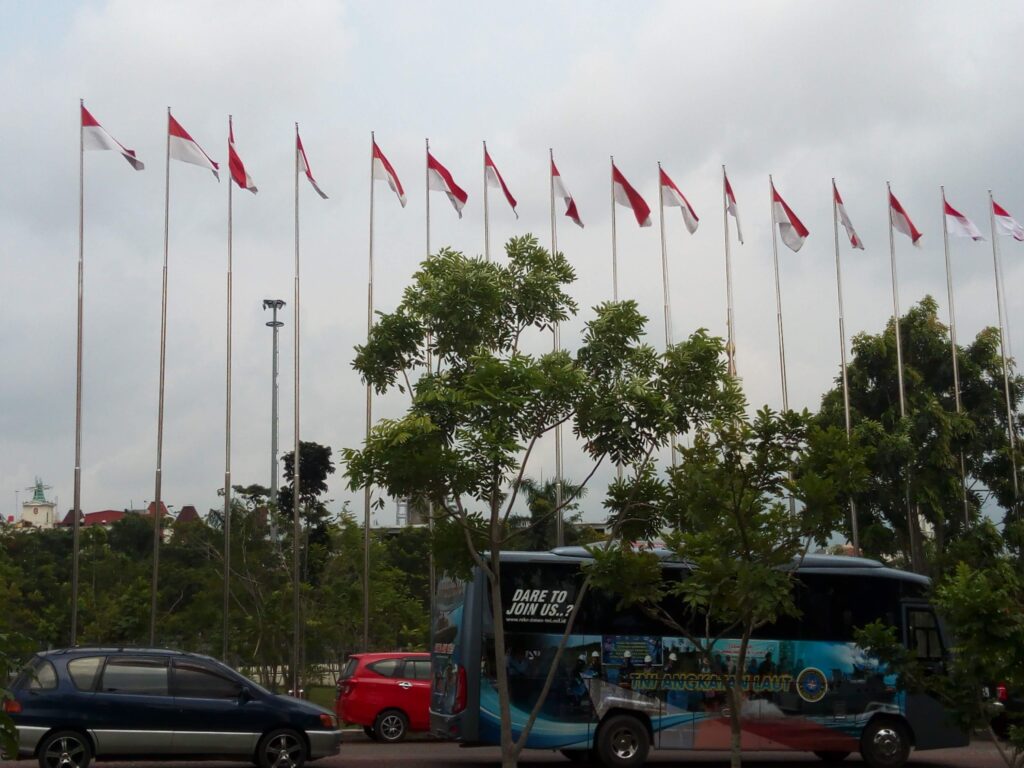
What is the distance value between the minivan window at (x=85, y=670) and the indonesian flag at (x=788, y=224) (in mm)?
20921

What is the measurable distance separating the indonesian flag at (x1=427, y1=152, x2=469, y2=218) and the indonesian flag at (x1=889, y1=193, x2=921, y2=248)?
11401 millimetres

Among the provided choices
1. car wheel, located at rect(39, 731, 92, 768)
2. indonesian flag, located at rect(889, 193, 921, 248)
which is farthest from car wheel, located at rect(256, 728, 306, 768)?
indonesian flag, located at rect(889, 193, 921, 248)

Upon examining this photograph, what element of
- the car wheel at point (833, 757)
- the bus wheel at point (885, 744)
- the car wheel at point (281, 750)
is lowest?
the car wheel at point (833, 757)

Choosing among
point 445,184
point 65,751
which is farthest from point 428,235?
point 65,751

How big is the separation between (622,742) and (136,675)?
6.87m

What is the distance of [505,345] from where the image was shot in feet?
52.2

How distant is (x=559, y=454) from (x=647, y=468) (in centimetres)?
1551

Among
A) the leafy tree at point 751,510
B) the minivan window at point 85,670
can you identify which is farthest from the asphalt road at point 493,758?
the leafy tree at point 751,510

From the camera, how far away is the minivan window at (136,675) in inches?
604

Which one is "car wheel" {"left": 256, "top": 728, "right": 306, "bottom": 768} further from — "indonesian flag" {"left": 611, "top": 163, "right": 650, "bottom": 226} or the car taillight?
"indonesian flag" {"left": 611, "top": 163, "right": 650, "bottom": 226}

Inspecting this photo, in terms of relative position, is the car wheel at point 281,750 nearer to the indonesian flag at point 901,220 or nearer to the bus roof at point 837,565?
the bus roof at point 837,565

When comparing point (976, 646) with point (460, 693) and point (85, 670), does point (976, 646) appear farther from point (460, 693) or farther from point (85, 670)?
point (85, 670)

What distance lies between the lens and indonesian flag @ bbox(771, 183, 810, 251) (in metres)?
30.8

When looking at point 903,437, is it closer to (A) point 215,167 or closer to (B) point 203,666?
(A) point 215,167
